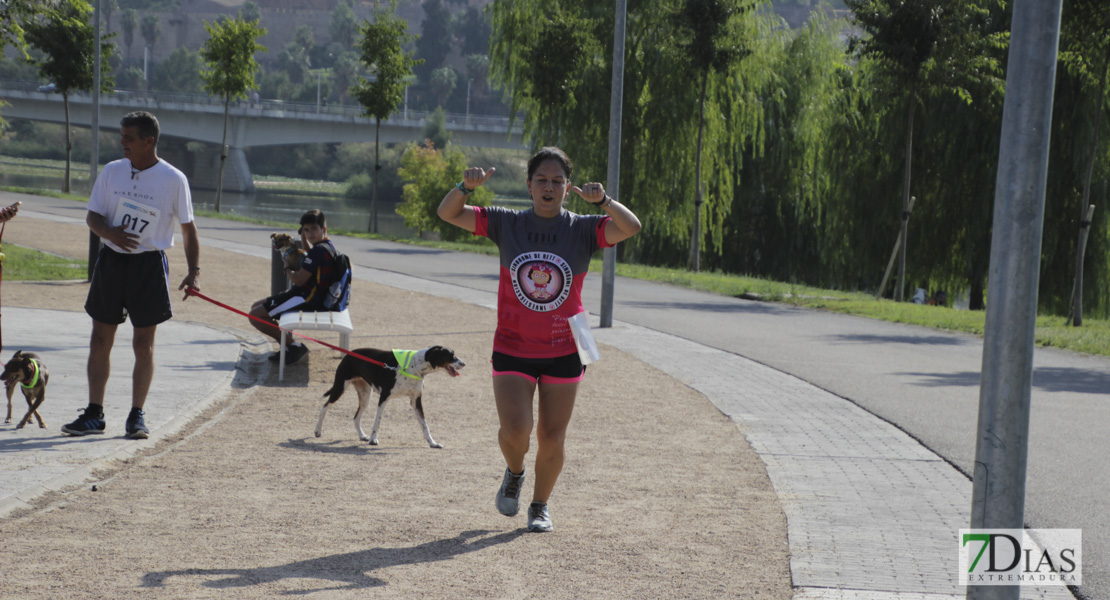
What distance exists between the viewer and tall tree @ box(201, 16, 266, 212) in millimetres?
41875

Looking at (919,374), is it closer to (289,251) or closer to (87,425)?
(289,251)

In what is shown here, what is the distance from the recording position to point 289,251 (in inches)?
446

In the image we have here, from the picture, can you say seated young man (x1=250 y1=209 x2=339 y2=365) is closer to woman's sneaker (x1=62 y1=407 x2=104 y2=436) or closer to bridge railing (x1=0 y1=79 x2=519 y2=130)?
woman's sneaker (x1=62 y1=407 x2=104 y2=436)

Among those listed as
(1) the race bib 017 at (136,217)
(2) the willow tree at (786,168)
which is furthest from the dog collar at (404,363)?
(2) the willow tree at (786,168)

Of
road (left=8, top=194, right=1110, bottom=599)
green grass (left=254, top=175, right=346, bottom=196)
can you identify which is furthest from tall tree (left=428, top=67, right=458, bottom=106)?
road (left=8, top=194, right=1110, bottom=599)

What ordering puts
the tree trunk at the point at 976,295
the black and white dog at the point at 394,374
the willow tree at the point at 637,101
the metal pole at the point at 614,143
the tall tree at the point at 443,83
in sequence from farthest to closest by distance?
the tall tree at the point at 443,83 → the willow tree at the point at 637,101 → the tree trunk at the point at 976,295 → the metal pole at the point at 614,143 → the black and white dog at the point at 394,374

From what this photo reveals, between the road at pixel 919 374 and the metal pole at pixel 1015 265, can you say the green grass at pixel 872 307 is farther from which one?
the metal pole at pixel 1015 265

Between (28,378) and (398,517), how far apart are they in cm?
280

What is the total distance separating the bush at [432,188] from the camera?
48344 millimetres

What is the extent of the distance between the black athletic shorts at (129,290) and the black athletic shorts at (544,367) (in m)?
2.59

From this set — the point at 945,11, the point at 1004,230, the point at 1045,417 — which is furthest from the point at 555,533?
the point at 945,11

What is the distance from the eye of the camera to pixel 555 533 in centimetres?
546

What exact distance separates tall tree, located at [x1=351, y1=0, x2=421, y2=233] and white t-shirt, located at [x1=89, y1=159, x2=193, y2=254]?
3085 cm

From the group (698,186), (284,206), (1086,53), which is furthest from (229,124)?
(1086,53)
